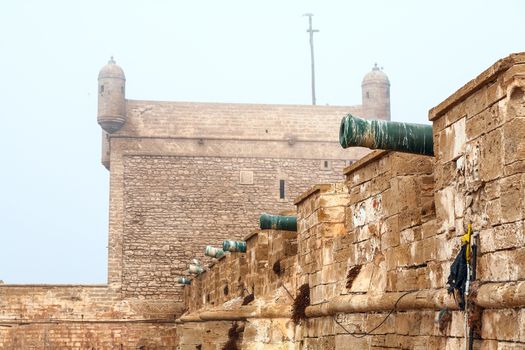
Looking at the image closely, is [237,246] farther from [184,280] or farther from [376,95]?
[376,95]

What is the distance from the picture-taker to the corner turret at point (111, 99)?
88.1 feet

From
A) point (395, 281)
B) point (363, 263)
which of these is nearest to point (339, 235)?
point (363, 263)

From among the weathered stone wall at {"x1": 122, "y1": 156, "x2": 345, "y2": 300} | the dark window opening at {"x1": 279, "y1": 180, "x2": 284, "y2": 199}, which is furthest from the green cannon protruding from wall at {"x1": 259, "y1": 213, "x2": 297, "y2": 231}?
the dark window opening at {"x1": 279, "y1": 180, "x2": 284, "y2": 199}

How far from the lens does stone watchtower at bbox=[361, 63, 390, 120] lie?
90.8 feet

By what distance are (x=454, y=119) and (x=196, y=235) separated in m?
22.1

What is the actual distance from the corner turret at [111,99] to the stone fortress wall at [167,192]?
0.03 m

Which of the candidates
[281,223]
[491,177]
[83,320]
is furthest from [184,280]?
[491,177]

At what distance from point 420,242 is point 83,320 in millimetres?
21766

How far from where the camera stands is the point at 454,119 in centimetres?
532

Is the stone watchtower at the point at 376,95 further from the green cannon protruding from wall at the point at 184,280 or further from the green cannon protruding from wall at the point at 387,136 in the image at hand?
the green cannon protruding from wall at the point at 387,136

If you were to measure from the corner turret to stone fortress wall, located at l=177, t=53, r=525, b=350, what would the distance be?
17.2 metres

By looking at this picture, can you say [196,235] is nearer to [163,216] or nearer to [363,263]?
[163,216]

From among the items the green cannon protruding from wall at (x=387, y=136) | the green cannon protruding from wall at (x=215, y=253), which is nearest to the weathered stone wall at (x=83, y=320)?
the green cannon protruding from wall at (x=215, y=253)

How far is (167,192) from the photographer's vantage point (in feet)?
88.9
